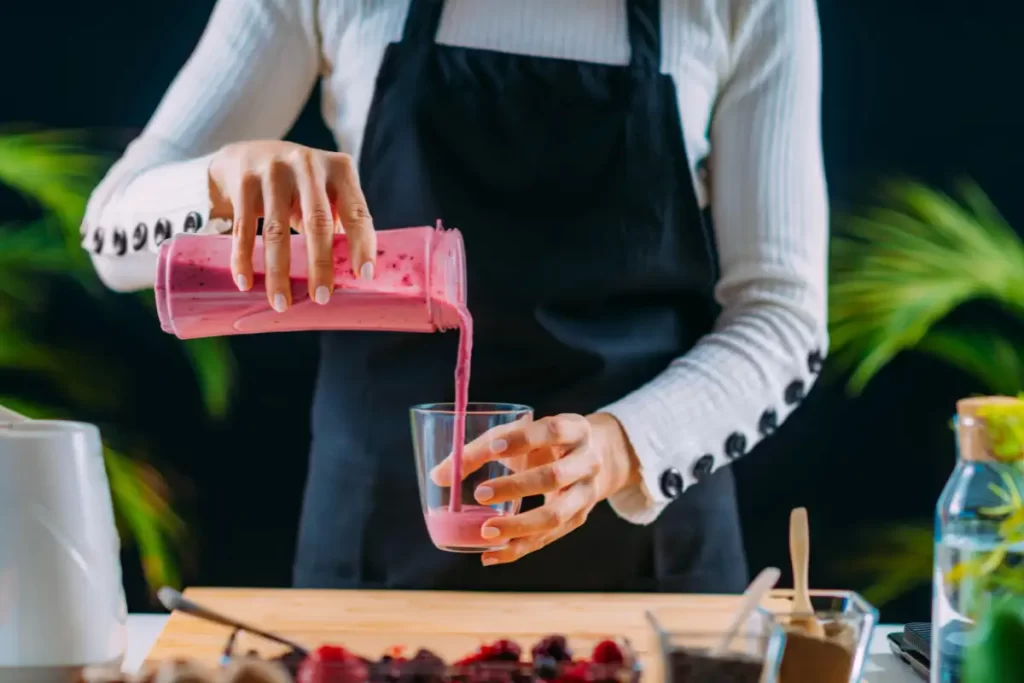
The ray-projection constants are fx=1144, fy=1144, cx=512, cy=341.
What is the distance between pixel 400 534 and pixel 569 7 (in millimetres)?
838

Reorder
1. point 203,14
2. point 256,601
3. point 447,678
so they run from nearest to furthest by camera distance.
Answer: point 447,678 → point 256,601 → point 203,14

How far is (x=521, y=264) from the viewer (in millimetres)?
1694

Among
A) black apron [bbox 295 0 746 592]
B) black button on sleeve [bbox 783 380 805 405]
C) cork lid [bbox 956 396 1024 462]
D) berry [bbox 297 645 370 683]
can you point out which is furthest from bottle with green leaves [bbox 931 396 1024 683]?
black apron [bbox 295 0 746 592]

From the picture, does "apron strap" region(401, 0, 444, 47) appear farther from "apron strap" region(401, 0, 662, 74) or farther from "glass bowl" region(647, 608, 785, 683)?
"glass bowl" region(647, 608, 785, 683)

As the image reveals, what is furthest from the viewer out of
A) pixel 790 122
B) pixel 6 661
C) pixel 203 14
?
pixel 203 14

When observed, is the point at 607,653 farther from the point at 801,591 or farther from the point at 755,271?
the point at 755,271

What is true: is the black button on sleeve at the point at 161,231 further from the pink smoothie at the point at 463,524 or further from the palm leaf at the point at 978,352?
the palm leaf at the point at 978,352

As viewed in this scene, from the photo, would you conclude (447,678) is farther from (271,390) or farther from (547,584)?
(271,390)

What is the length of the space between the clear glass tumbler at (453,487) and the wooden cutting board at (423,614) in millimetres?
93

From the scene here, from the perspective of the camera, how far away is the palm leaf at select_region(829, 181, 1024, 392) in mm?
2008

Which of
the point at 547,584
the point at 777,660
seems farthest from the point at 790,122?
the point at 777,660

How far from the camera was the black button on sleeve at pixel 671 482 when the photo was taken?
1.47 m

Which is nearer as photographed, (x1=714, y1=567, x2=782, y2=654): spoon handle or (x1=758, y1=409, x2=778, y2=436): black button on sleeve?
(x1=714, y1=567, x2=782, y2=654): spoon handle

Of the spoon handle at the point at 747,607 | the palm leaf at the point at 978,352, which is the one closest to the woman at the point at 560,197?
the palm leaf at the point at 978,352
